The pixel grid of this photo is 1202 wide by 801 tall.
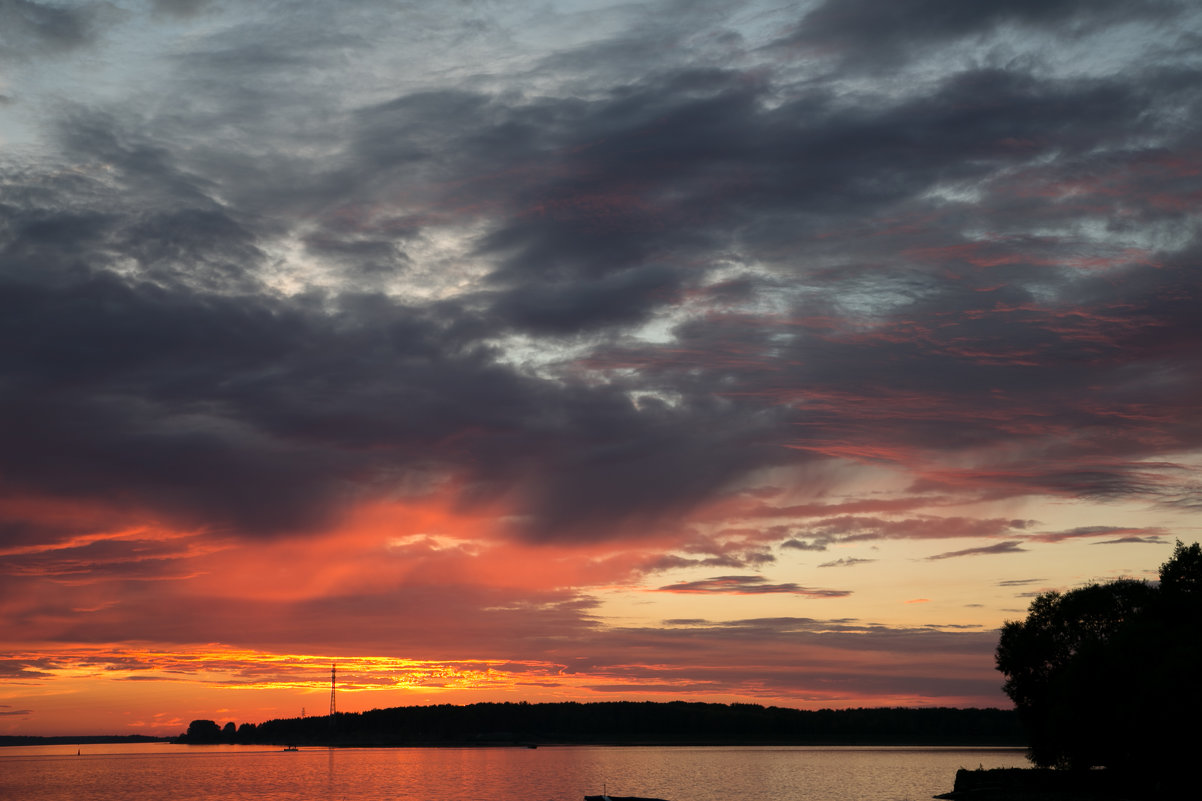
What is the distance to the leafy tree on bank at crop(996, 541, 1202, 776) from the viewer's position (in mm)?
82375

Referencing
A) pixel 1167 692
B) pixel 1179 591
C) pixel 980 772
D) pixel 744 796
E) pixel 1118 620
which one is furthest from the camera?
pixel 744 796

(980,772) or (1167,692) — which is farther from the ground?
(1167,692)

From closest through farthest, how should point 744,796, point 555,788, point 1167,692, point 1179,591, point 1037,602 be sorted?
1. point 1167,692
2. point 1179,591
3. point 1037,602
4. point 744,796
5. point 555,788

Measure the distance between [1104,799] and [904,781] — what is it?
9754 centimetres

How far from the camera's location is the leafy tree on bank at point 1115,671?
82.4m

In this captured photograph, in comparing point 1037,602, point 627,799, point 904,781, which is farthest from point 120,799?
point 1037,602

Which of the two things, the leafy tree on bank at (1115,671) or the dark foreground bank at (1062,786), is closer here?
the leafy tree on bank at (1115,671)

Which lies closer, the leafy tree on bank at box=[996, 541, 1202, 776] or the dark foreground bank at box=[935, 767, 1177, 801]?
the leafy tree on bank at box=[996, 541, 1202, 776]

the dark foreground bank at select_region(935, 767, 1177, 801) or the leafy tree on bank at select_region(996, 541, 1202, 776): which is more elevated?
the leafy tree on bank at select_region(996, 541, 1202, 776)

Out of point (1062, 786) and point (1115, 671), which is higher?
point (1115, 671)

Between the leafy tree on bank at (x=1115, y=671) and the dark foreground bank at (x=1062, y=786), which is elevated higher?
the leafy tree on bank at (x=1115, y=671)

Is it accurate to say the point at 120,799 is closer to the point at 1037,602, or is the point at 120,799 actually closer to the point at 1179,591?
the point at 1037,602

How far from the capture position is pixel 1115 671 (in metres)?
88.6

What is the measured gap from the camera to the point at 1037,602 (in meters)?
121
